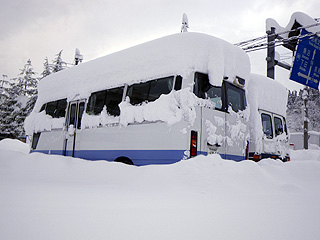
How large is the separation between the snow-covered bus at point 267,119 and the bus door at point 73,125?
16.5 feet

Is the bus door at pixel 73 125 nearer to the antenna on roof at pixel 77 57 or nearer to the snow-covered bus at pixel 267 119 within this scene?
the snow-covered bus at pixel 267 119

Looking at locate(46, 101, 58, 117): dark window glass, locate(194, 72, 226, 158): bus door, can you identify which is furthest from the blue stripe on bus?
locate(46, 101, 58, 117): dark window glass

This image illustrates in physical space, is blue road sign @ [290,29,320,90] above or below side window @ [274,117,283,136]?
above

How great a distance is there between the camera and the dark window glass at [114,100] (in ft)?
20.0

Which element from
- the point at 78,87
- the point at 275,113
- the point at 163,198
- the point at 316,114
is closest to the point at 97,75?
the point at 78,87

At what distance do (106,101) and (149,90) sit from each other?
4.94 feet

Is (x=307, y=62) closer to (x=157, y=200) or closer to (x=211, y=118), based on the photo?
(x=211, y=118)

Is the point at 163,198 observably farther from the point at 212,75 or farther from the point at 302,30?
the point at 302,30

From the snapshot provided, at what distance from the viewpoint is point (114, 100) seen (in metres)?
6.21

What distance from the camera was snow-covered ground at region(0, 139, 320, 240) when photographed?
196 cm

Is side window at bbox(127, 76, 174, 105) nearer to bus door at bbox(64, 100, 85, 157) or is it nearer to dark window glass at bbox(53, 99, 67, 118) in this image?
bus door at bbox(64, 100, 85, 157)

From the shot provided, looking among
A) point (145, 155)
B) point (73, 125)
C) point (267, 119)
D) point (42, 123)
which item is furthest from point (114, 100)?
point (267, 119)

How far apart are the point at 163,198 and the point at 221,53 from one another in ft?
10.9

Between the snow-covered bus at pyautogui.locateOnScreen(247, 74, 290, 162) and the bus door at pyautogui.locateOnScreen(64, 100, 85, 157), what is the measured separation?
16.5ft
